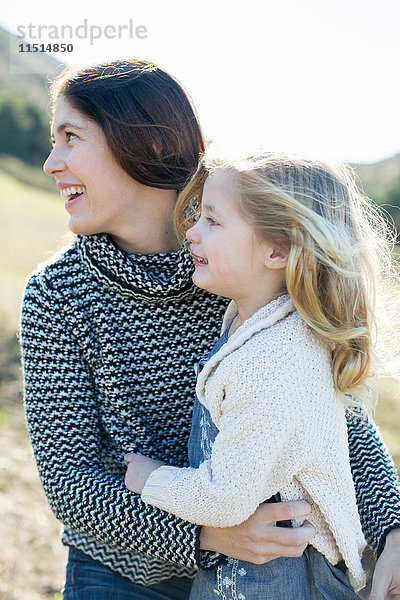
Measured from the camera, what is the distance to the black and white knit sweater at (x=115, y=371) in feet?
5.98

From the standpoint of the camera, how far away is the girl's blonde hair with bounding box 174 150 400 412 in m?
1.42

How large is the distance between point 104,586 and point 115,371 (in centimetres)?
65

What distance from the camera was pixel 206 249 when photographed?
1.49 m

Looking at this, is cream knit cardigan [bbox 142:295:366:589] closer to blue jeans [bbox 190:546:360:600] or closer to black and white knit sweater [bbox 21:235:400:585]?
blue jeans [bbox 190:546:360:600]

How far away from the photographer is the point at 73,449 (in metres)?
1.81

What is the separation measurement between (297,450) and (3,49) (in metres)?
73.0

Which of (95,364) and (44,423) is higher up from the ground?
(95,364)

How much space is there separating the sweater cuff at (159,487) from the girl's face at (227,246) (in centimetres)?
46

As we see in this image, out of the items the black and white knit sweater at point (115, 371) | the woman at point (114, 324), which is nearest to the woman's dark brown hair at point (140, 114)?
the woman at point (114, 324)

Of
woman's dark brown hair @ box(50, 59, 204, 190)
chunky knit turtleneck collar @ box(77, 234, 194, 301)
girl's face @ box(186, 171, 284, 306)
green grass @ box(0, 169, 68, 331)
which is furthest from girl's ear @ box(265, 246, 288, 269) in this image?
green grass @ box(0, 169, 68, 331)

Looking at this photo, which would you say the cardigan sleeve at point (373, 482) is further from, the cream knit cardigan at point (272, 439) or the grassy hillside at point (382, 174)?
the grassy hillside at point (382, 174)

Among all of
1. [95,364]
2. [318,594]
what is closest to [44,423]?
Result: [95,364]

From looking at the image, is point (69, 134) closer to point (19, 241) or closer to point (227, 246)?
point (227, 246)

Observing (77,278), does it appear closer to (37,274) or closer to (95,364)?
(37,274)
